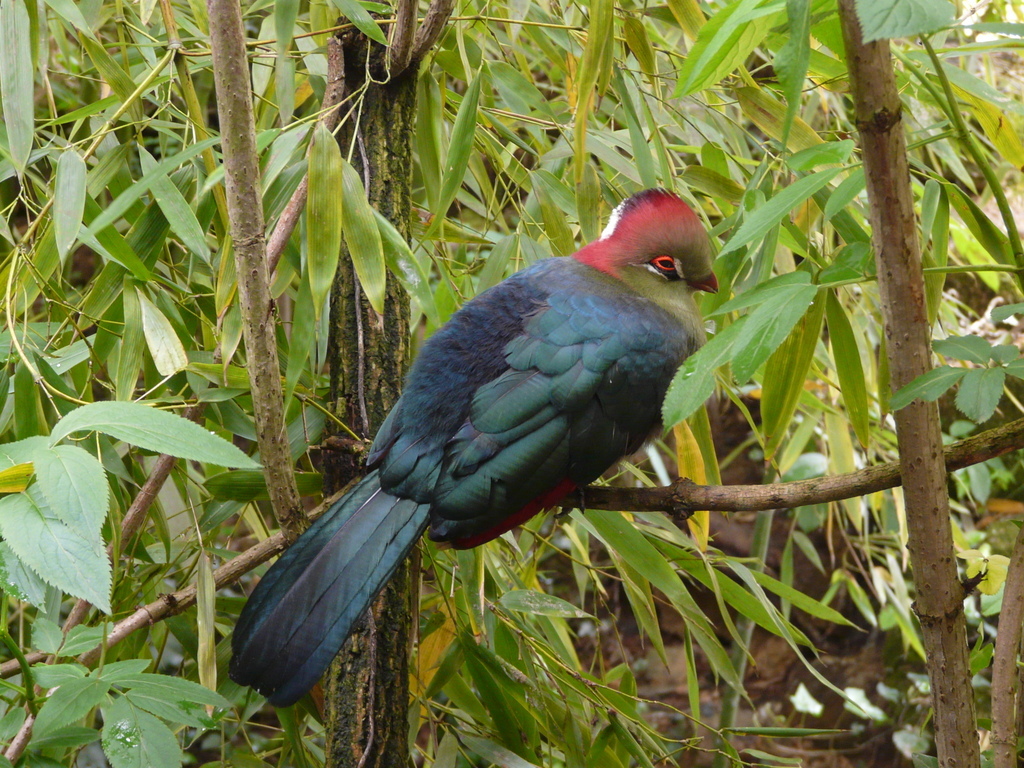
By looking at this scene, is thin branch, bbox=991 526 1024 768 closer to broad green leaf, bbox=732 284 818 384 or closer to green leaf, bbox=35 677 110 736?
broad green leaf, bbox=732 284 818 384

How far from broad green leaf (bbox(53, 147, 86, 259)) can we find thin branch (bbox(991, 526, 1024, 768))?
128 centimetres

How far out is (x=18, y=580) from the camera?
0.88 meters

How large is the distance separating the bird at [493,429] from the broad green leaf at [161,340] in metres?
0.32

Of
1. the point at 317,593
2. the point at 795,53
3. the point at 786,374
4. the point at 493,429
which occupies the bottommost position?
the point at 317,593

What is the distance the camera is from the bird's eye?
1704 mm

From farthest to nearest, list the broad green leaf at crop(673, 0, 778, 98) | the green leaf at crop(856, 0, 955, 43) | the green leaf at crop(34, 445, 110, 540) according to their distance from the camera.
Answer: the broad green leaf at crop(673, 0, 778, 98), the green leaf at crop(34, 445, 110, 540), the green leaf at crop(856, 0, 955, 43)

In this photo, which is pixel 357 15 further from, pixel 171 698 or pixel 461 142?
pixel 171 698

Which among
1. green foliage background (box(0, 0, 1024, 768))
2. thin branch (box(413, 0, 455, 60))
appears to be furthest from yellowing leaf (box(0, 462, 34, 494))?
thin branch (box(413, 0, 455, 60))

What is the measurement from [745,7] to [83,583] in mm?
791

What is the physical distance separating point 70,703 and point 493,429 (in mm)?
689

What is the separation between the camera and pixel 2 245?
106 inches

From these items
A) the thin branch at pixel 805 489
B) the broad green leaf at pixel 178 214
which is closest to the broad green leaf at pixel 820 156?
the thin branch at pixel 805 489

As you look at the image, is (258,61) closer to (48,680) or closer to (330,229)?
(330,229)

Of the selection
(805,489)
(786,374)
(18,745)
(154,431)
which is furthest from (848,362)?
(18,745)
